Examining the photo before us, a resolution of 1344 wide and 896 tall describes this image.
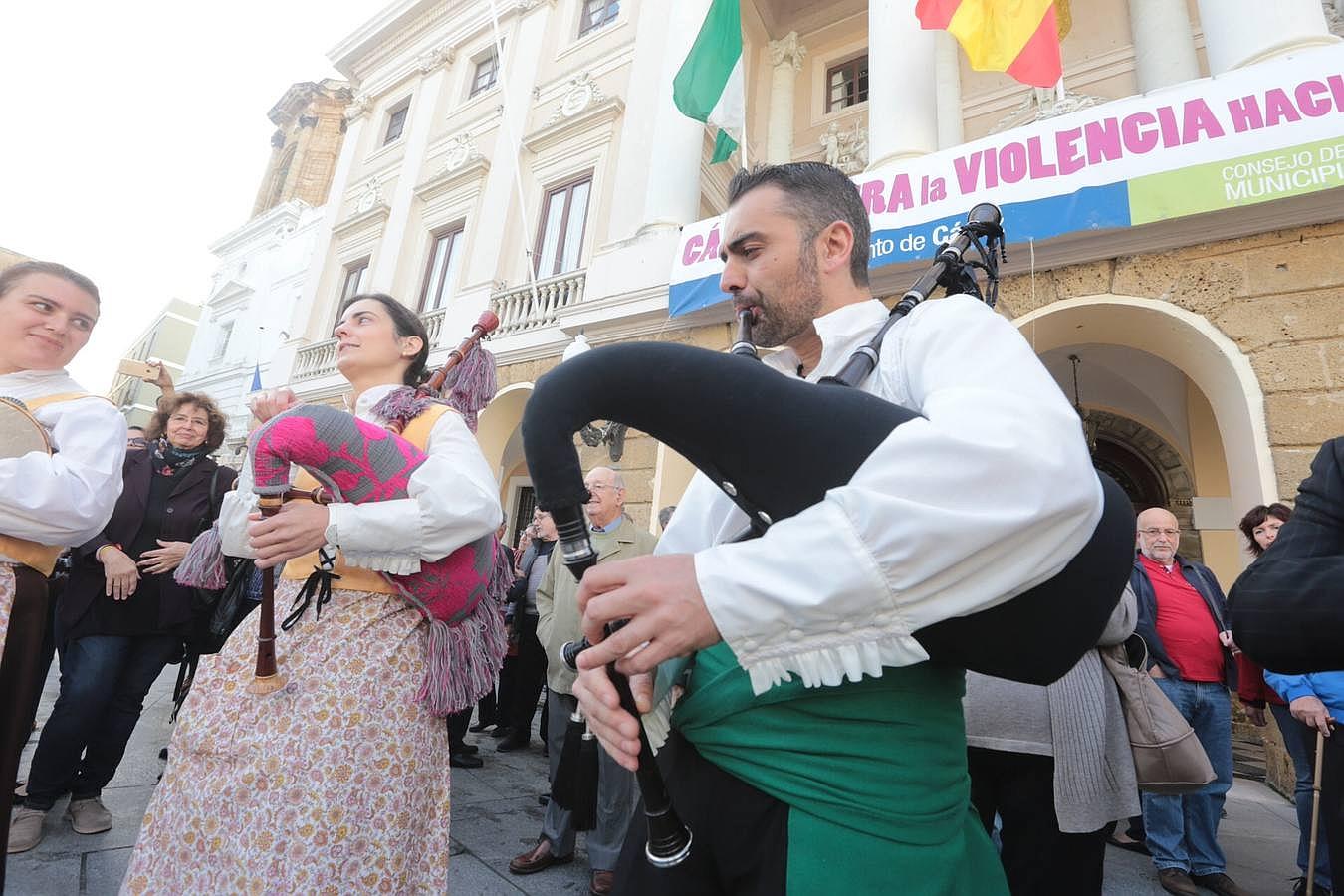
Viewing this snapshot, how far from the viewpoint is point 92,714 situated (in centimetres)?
287

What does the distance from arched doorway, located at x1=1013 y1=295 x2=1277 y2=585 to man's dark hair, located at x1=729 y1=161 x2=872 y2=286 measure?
498 centimetres

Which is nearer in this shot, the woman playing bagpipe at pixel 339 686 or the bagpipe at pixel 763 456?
the bagpipe at pixel 763 456

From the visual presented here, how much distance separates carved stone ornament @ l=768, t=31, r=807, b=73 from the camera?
34.6 ft

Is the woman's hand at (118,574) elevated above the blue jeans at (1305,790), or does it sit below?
above

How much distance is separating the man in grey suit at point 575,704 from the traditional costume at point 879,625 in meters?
1.44

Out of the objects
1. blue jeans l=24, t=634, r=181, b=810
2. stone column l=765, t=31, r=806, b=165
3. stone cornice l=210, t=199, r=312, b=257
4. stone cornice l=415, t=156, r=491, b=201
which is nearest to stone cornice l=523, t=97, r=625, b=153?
stone cornice l=415, t=156, r=491, b=201

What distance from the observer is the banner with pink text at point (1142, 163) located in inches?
173

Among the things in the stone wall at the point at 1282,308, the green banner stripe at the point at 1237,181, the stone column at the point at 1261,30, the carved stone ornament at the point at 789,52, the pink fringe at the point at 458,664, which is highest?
the carved stone ornament at the point at 789,52

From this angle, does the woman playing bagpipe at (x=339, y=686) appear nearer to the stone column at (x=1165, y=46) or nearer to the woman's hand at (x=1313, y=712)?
the woman's hand at (x=1313, y=712)

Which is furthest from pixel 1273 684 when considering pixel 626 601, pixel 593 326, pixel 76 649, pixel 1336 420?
pixel 593 326

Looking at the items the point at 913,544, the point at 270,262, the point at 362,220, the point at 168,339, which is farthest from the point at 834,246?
the point at 168,339

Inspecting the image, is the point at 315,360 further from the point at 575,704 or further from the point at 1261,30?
the point at 1261,30

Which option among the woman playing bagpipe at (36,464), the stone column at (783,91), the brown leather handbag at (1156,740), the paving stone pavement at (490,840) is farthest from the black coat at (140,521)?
the stone column at (783,91)

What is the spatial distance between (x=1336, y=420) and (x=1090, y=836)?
162 inches
